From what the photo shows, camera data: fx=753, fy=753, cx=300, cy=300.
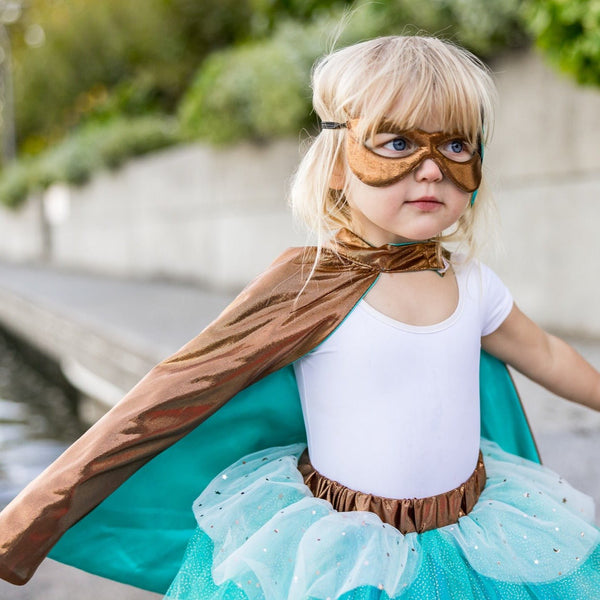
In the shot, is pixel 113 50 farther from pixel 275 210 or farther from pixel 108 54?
pixel 275 210

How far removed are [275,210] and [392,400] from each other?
23.1ft

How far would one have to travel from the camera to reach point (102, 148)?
1266 centimetres

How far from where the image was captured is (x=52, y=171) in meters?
15.1

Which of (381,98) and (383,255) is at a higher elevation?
(381,98)

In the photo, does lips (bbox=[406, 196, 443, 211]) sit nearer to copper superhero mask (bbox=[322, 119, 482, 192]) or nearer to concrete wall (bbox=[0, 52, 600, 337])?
copper superhero mask (bbox=[322, 119, 482, 192])

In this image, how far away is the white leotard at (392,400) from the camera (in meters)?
1.46

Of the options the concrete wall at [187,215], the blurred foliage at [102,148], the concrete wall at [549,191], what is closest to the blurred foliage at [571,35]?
the concrete wall at [549,191]

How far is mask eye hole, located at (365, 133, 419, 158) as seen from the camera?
1.41 m

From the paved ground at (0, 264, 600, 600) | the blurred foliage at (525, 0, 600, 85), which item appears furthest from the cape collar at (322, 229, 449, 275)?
the blurred foliage at (525, 0, 600, 85)

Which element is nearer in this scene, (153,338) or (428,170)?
(428,170)

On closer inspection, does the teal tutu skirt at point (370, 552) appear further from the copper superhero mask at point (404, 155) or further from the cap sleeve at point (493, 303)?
the copper superhero mask at point (404, 155)

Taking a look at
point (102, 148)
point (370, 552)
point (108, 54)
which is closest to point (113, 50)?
point (108, 54)

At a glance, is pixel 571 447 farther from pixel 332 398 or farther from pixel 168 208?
pixel 168 208

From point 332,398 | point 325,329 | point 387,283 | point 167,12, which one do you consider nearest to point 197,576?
point 332,398
